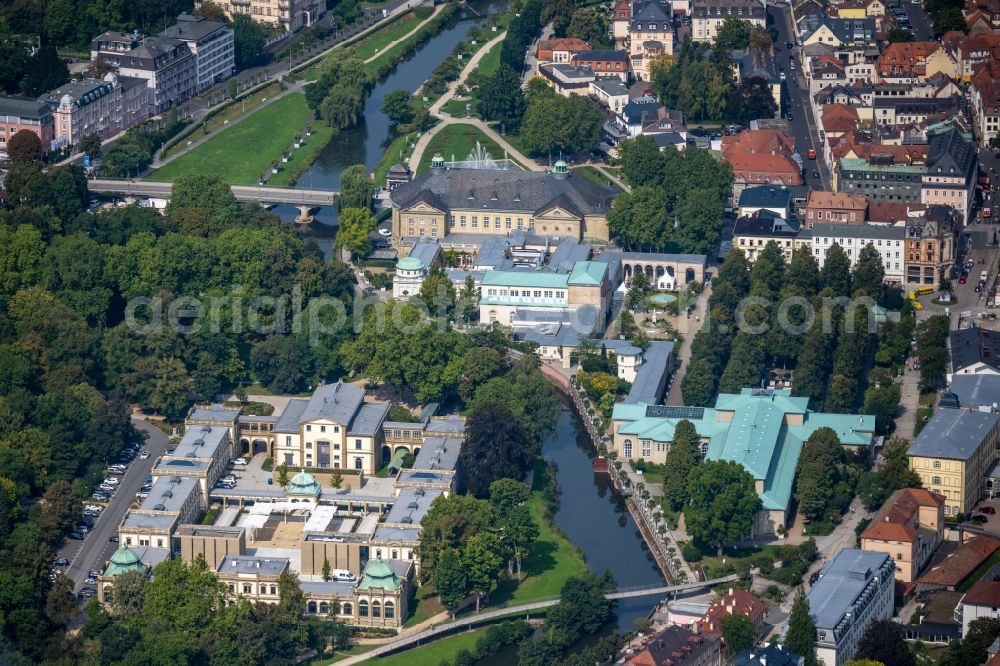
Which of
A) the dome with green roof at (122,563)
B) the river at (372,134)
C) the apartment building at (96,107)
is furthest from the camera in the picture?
the apartment building at (96,107)

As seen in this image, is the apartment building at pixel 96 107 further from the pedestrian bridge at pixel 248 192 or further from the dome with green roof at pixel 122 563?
the dome with green roof at pixel 122 563

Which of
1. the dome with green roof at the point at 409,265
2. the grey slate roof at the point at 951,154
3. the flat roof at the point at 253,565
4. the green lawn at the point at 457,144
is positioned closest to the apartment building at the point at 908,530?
the flat roof at the point at 253,565

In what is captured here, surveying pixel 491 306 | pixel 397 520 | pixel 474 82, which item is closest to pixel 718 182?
pixel 491 306

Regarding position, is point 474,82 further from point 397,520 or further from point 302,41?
point 397,520

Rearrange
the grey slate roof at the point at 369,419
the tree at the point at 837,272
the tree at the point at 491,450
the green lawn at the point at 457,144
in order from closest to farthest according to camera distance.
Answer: the tree at the point at 491,450
the grey slate roof at the point at 369,419
the tree at the point at 837,272
the green lawn at the point at 457,144

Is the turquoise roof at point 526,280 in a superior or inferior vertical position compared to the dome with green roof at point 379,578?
superior

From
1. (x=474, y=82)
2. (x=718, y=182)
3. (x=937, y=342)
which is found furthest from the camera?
(x=474, y=82)

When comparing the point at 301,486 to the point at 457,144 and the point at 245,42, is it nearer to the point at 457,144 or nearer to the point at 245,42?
the point at 457,144

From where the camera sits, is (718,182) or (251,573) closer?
(251,573)
